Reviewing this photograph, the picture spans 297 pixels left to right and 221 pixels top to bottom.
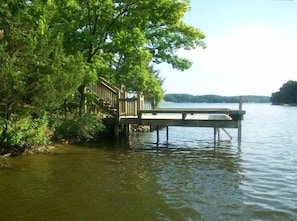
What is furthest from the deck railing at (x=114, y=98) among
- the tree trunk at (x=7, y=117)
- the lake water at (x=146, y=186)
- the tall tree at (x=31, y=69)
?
the tree trunk at (x=7, y=117)

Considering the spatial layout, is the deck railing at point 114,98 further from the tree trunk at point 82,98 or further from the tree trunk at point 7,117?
the tree trunk at point 7,117

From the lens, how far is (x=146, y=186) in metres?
9.87

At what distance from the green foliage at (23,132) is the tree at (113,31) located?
12.4 feet

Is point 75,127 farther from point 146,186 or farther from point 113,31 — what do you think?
point 146,186

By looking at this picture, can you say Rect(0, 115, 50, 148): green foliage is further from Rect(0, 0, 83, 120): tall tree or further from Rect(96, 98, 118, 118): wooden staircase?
Rect(96, 98, 118, 118): wooden staircase

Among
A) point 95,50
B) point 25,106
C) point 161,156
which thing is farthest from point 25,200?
point 95,50

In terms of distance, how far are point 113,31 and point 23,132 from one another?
813 centimetres

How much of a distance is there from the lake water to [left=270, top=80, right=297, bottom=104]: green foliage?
128957 millimetres

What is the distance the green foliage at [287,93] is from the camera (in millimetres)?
134887

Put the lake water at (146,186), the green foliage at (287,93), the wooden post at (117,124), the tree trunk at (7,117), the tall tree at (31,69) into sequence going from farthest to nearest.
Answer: the green foliage at (287,93), the wooden post at (117,124), the tree trunk at (7,117), the tall tree at (31,69), the lake water at (146,186)

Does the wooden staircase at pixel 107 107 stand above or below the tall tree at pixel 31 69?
below

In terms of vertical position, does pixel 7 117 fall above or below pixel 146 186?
above

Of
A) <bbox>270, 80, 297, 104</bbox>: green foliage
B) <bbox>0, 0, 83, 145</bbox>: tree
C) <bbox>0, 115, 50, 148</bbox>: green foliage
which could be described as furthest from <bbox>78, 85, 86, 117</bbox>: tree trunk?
<bbox>270, 80, 297, 104</bbox>: green foliage

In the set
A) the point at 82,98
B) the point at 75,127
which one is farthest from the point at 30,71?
the point at 82,98
